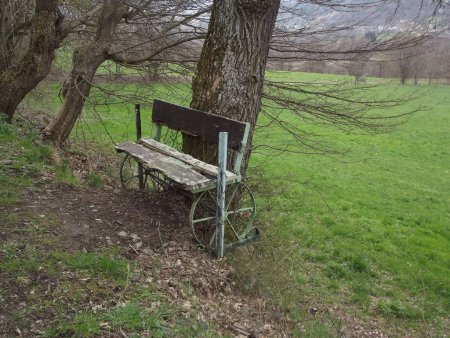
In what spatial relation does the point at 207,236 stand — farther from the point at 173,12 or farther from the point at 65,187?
the point at 173,12

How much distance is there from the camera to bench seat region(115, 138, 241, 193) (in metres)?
4.08

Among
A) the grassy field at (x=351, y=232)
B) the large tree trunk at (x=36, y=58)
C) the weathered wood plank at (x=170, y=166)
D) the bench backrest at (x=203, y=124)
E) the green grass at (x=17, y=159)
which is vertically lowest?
the grassy field at (x=351, y=232)

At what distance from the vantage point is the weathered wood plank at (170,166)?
4043 millimetres

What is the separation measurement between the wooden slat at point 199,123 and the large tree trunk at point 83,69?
2.68m

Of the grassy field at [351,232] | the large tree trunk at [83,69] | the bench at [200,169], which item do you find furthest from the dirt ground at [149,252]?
the large tree trunk at [83,69]

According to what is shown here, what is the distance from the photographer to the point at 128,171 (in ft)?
25.6

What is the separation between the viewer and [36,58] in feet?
24.7

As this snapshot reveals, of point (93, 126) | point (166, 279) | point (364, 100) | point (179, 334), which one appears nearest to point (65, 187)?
point (166, 279)

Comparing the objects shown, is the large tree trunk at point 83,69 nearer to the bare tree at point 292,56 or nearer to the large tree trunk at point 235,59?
the bare tree at point 292,56

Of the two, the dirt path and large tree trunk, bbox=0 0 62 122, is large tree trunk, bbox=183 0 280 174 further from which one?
large tree trunk, bbox=0 0 62 122

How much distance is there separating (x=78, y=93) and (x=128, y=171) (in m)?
1.79

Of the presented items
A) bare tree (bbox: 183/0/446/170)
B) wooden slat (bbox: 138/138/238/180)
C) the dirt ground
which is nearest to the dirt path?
the dirt ground

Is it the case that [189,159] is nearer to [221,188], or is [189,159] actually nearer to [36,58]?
[221,188]

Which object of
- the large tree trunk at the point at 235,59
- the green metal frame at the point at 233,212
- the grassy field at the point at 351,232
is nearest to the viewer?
the green metal frame at the point at 233,212
